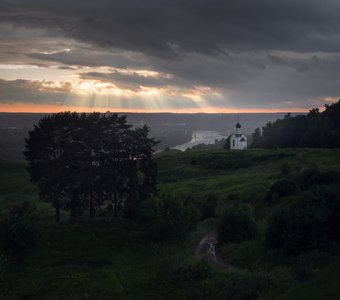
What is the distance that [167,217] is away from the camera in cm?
3838

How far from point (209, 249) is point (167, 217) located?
596 cm

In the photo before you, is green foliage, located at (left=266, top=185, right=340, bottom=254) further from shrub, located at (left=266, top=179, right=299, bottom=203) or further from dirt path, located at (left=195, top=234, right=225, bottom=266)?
shrub, located at (left=266, top=179, right=299, bottom=203)

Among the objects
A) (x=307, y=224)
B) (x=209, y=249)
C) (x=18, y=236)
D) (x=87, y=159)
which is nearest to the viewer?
(x=307, y=224)

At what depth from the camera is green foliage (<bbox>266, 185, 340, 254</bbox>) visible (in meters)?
26.8

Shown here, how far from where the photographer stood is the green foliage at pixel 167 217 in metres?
38.3

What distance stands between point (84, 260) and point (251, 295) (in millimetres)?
17488

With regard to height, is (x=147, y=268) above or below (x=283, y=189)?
below

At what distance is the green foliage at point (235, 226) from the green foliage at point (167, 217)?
4.32 meters

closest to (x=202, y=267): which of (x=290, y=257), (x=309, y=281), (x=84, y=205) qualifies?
(x=290, y=257)

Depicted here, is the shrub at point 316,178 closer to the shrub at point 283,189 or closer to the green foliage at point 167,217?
the shrub at point 283,189

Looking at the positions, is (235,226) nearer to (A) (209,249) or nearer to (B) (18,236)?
(A) (209,249)

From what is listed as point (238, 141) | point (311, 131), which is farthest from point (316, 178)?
point (238, 141)

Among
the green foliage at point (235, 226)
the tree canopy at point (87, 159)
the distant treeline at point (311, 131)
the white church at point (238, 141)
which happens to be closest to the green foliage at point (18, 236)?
the green foliage at point (235, 226)

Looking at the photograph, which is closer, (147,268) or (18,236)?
(147,268)
